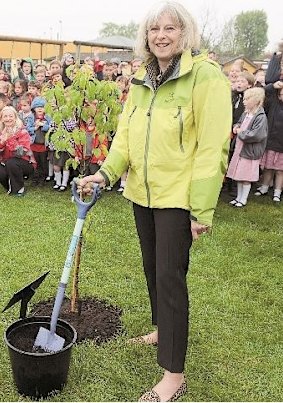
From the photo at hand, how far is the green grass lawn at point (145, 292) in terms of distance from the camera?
2900mm

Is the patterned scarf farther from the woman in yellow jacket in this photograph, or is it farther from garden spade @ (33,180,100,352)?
garden spade @ (33,180,100,352)

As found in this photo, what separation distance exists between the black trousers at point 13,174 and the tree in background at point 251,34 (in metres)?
45.4

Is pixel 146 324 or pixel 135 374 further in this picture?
pixel 146 324

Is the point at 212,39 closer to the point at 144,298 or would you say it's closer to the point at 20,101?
Result: the point at 20,101

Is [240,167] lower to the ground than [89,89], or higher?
lower

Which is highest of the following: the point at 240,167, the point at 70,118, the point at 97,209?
the point at 70,118

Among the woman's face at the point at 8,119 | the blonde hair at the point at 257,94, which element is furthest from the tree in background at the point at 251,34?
the woman's face at the point at 8,119

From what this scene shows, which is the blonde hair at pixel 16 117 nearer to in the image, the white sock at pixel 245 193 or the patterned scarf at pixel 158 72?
A: the white sock at pixel 245 193

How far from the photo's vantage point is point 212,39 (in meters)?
35.7

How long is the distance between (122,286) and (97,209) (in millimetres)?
2284

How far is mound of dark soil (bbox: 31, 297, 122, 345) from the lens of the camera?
3312 millimetres

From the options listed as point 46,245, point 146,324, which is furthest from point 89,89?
point 46,245

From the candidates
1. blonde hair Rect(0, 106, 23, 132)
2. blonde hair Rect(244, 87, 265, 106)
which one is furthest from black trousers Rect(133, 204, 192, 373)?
blonde hair Rect(0, 106, 23, 132)

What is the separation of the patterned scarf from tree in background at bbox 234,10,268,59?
49.1 metres
